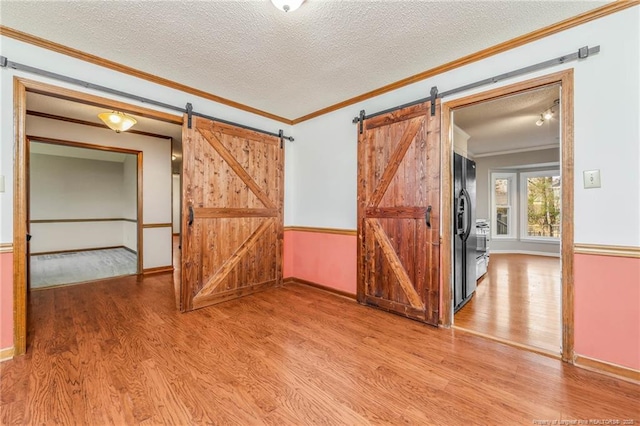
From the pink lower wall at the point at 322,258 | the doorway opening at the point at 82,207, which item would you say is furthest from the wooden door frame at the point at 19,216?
the doorway opening at the point at 82,207

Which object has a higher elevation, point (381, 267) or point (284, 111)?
point (284, 111)

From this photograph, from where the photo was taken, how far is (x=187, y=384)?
1.82m

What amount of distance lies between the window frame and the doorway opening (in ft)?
28.9

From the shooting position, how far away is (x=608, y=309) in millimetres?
1933

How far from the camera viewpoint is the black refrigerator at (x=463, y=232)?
300 cm

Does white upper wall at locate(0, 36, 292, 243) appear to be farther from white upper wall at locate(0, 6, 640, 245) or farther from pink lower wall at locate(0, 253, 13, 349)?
pink lower wall at locate(0, 253, 13, 349)

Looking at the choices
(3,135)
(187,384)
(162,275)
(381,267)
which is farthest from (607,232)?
(162,275)

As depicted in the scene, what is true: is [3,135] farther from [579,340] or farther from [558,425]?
[579,340]

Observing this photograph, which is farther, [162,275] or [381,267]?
[162,275]

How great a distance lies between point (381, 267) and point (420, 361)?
120 cm

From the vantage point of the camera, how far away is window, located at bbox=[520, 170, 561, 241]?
6.80 meters

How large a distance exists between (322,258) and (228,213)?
1.47 m

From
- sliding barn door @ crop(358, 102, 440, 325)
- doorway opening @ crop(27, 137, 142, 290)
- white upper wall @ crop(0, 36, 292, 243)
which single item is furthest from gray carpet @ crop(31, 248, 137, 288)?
sliding barn door @ crop(358, 102, 440, 325)

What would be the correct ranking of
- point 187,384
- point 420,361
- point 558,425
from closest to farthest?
point 558,425
point 187,384
point 420,361
